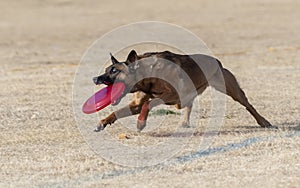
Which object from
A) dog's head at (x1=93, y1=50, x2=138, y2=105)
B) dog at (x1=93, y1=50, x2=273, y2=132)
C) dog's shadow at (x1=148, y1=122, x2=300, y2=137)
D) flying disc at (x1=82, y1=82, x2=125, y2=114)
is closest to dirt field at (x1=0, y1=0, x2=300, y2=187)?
dog's shadow at (x1=148, y1=122, x2=300, y2=137)

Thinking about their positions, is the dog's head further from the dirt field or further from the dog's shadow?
the dog's shadow

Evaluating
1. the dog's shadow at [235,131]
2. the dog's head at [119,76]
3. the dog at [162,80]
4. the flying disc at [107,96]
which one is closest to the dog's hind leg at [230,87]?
the dog at [162,80]

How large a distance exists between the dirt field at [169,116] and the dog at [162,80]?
0.32 meters

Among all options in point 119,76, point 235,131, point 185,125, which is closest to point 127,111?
point 119,76

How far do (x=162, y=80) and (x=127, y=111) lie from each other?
0.65 metres

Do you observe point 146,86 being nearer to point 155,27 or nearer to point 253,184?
point 253,184

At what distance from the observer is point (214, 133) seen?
1050cm

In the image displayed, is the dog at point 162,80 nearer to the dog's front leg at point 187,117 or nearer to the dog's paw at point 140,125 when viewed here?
the dog's paw at point 140,125

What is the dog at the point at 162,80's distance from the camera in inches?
395

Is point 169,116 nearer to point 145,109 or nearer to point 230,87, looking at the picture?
point 230,87

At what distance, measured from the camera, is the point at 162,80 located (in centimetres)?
1015

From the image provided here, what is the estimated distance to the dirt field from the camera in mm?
8039

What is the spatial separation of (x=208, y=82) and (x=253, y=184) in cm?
338

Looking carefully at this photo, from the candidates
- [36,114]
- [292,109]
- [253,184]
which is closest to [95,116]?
[36,114]
